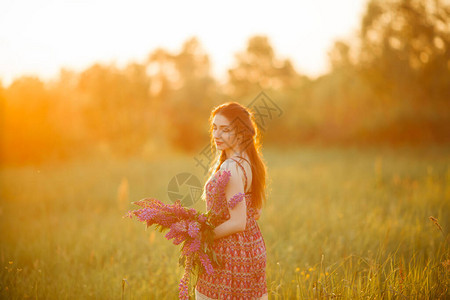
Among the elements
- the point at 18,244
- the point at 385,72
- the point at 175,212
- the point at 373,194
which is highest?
the point at 385,72

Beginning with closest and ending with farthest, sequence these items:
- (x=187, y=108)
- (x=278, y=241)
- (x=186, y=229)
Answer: (x=186, y=229) < (x=278, y=241) < (x=187, y=108)

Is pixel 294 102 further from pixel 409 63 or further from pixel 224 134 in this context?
pixel 224 134

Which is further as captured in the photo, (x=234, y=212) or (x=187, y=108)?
(x=187, y=108)

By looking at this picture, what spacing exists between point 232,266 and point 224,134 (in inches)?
43.1

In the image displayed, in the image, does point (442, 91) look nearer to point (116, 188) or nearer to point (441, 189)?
point (441, 189)

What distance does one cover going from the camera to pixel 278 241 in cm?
530

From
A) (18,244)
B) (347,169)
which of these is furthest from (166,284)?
(347,169)

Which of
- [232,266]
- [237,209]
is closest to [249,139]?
[237,209]

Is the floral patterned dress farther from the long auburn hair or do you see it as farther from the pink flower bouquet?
the long auburn hair

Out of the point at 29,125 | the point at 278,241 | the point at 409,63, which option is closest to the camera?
the point at 278,241

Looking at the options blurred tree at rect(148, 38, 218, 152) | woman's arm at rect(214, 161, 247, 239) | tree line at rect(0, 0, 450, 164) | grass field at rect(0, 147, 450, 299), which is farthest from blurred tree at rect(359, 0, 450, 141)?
woman's arm at rect(214, 161, 247, 239)

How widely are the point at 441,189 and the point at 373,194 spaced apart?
157cm

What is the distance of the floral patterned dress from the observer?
2.52 m

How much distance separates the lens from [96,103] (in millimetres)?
22156
